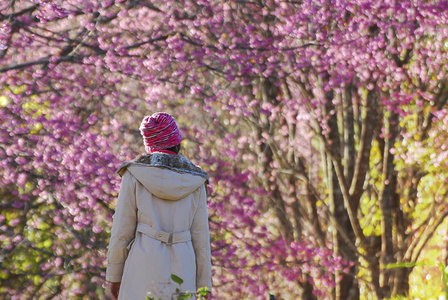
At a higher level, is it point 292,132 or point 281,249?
point 292,132

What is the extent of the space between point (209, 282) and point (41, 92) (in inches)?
154

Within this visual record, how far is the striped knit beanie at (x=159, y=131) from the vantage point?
325 cm

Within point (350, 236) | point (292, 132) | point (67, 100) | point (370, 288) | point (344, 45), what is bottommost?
point (370, 288)

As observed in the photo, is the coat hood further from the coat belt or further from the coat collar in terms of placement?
the coat belt

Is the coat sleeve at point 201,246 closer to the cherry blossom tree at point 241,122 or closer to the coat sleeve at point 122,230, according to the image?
the coat sleeve at point 122,230

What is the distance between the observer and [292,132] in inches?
359

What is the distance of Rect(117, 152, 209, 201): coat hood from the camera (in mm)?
3277

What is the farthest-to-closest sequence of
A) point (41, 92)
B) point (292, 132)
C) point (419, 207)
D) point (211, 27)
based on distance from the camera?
1. point (419, 207)
2. point (292, 132)
3. point (211, 27)
4. point (41, 92)

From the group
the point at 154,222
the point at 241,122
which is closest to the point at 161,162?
the point at 154,222

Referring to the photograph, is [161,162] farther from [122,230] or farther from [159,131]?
[122,230]

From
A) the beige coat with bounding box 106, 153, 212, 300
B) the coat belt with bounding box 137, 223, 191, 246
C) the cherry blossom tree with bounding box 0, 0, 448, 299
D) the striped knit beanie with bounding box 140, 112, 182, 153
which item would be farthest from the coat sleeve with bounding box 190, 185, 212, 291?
the cherry blossom tree with bounding box 0, 0, 448, 299

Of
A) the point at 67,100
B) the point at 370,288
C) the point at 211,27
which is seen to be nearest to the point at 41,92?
the point at 67,100

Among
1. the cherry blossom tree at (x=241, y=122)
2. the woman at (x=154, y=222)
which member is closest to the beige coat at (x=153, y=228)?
the woman at (x=154, y=222)

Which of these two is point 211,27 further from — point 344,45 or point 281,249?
point 281,249
